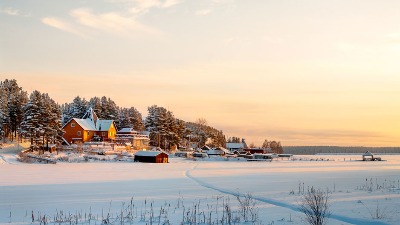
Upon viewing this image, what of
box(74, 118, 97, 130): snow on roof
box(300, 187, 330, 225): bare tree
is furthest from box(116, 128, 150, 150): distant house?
box(300, 187, 330, 225): bare tree

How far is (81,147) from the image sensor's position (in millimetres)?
81250

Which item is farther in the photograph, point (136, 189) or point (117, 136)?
point (117, 136)

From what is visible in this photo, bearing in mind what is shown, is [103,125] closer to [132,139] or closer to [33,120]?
[132,139]

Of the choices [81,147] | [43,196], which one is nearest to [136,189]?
[43,196]

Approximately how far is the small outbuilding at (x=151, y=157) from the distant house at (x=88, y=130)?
830 inches

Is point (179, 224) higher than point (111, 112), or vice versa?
point (111, 112)

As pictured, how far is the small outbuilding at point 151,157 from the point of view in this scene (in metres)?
75.6

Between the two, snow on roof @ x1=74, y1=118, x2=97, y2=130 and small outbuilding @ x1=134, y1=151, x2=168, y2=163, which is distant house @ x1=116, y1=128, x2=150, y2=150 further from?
small outbuilding @ x1=134, y1=151, x2=168, y2=163

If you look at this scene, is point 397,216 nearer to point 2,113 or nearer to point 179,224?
point 179,224

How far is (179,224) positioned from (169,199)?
270 inches

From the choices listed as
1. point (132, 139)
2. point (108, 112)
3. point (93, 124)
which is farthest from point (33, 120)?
point (108, 112)

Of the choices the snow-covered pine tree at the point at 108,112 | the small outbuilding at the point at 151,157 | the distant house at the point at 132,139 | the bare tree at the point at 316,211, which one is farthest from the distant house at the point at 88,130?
the bare tree at the point at 316,211

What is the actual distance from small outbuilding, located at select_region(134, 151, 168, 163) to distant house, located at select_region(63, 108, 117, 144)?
21094 millimetres

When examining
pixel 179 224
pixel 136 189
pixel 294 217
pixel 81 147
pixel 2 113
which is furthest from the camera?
pixel 2 113
